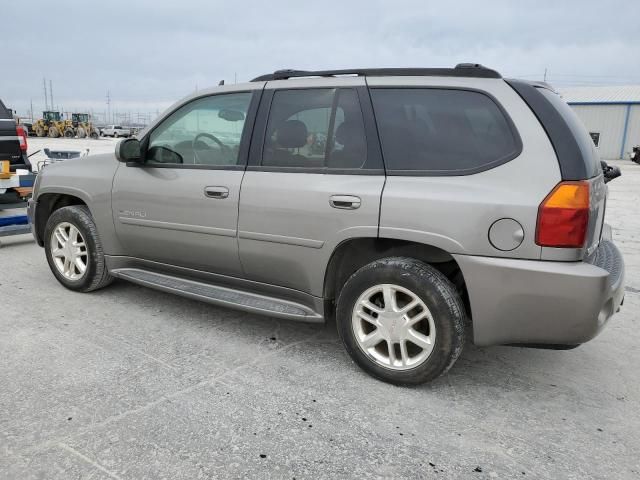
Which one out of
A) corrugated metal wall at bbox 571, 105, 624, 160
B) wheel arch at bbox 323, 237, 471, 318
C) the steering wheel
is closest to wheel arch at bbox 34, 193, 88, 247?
the steering wheel

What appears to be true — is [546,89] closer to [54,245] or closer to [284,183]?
[284,183]

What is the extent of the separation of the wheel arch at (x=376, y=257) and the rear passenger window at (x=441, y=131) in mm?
435

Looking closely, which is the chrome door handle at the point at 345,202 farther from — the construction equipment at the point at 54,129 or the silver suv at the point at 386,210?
the construction equipment at the point at 54,129

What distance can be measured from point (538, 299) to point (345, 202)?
1.15 m

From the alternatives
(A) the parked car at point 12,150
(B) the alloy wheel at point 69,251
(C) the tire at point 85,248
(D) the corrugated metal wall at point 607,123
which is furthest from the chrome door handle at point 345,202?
(D) the corrugated metal wall at point 607,123

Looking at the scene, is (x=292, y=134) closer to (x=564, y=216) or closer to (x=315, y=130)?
(x=315, y=130)

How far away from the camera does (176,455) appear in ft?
7.85

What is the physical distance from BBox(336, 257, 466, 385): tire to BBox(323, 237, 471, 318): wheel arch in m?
0.10

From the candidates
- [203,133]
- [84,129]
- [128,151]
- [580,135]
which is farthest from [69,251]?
[84,129]

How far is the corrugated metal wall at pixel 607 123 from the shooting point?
3384cm

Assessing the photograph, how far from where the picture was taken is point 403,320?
301 centimetres

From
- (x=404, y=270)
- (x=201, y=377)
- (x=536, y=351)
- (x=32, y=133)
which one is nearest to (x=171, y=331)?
(x=201, y=377)

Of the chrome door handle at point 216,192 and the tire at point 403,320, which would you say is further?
the chrome door handle at point 216,192

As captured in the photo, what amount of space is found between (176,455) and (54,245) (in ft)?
10.1
